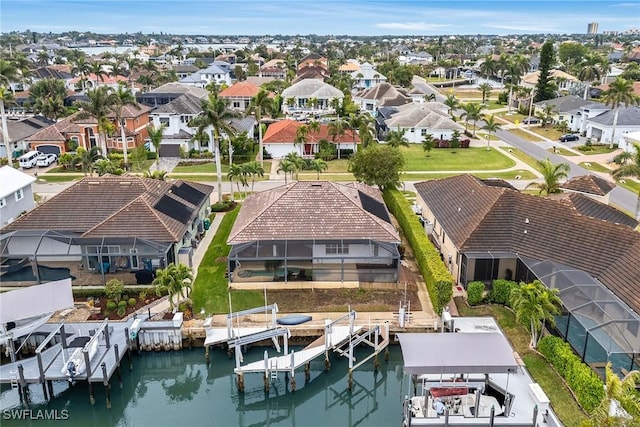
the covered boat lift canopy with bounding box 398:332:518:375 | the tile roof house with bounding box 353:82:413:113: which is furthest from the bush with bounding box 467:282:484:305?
the tile roof house with bounding box 353:82:413:113

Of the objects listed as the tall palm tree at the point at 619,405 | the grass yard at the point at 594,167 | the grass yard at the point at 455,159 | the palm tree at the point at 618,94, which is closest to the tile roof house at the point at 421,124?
the grass yard at the point at 455,159

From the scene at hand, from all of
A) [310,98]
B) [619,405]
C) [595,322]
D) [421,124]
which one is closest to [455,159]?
[421,124]

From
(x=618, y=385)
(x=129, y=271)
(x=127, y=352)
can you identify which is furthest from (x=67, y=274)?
(x=618, y=385)

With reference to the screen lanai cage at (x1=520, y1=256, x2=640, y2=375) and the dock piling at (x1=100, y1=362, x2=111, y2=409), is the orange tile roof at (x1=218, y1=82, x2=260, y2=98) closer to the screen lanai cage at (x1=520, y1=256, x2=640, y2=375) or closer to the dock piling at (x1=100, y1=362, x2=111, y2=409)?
the dock piling at (x1=100, y1=362, x2=111, y2=409)

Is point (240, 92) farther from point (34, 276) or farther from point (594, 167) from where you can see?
point (34, 276)

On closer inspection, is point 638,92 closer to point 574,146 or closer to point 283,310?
point 574,146

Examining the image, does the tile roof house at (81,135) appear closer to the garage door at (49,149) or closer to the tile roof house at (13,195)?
the garage door at (49,149)
